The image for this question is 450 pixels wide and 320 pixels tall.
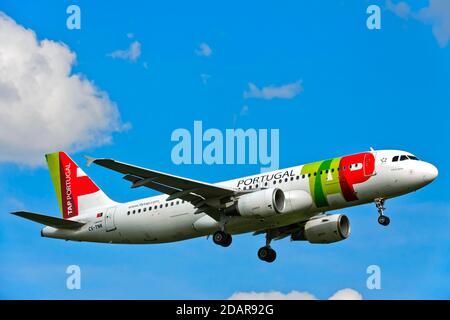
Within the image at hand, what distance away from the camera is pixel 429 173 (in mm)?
37281

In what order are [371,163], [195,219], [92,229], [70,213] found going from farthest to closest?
1. [70,213]
2. [92,229]
3. [195,219]
4. [371,163]

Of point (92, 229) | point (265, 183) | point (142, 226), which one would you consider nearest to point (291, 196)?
point (265, 183)

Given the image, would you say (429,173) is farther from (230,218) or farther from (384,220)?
(230,218)

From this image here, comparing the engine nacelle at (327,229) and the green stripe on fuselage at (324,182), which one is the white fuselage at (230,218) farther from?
the engine nacelle at (327,229)

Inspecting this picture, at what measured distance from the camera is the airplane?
37.4 m

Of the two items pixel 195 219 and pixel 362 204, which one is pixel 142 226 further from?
pixel 362 204

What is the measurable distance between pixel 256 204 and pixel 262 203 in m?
0.31

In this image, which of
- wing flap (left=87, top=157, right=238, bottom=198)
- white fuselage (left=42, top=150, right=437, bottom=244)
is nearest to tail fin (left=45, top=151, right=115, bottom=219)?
white fuselage (left=42, top=150, right=437, bottom=244)

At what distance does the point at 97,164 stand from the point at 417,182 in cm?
1382

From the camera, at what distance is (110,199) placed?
4666 cm

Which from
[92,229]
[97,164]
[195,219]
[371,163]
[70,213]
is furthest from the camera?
[70,213]

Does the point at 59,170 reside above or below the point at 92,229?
above

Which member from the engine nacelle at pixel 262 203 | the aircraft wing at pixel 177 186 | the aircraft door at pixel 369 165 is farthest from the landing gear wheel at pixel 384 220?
the aircraft wing at pixel 177 186

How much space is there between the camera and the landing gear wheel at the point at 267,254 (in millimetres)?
43781
